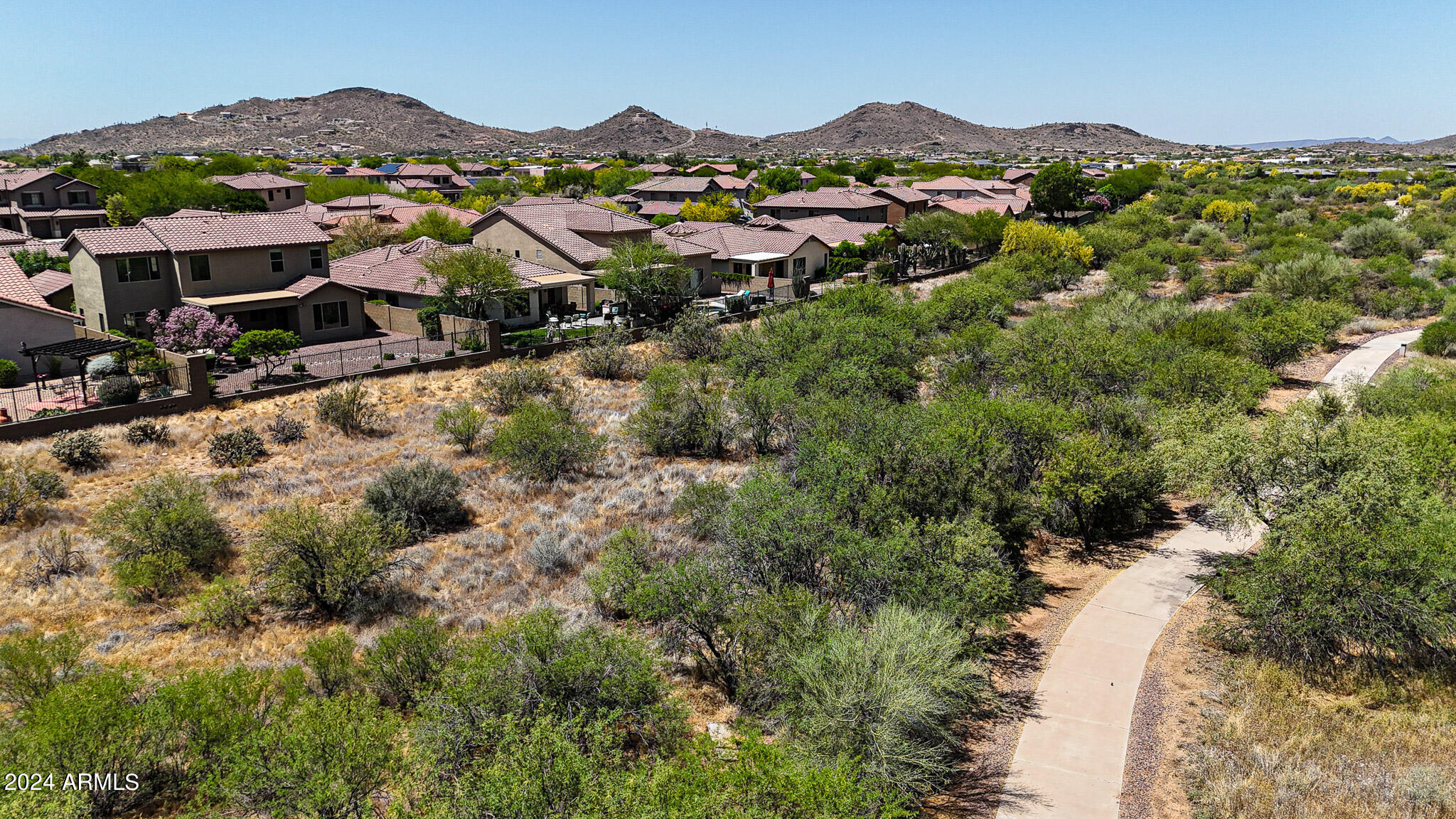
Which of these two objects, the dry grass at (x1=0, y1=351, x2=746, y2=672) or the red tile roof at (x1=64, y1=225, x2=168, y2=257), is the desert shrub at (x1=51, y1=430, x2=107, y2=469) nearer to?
the dry grass at (x1=0, y1=351, x2=746, y2=672)

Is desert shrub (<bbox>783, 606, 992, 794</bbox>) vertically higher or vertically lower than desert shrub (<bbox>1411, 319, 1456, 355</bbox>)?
lower

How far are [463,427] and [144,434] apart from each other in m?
9.57

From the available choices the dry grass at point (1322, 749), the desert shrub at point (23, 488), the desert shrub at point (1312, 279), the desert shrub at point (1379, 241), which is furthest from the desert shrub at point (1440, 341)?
the desert shrub at point (23, 488)

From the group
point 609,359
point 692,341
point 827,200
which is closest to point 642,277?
point 692,341

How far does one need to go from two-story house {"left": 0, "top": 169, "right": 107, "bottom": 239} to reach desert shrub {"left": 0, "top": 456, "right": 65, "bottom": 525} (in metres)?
57.0

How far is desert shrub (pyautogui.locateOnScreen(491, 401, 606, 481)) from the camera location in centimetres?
2636

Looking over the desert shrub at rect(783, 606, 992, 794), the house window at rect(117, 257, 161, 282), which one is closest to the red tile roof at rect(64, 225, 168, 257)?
the house window at rect(117, 257, 161, 282)

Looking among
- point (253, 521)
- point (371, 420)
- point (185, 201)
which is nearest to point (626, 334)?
point (371, 420)

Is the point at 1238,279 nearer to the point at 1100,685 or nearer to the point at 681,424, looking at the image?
the point at 681,424

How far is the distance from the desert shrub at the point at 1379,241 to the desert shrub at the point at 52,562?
3133 inches

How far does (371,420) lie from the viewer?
30.8m

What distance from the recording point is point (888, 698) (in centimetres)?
1275

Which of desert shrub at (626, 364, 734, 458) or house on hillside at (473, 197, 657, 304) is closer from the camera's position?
desert shrub at (626, 364, 734, 458)

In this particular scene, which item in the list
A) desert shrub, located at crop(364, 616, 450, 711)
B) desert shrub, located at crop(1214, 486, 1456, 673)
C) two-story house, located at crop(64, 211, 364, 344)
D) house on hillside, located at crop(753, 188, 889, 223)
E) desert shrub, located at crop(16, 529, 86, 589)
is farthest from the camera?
house on hillside, located at crop(753, 188, 889, 223)
